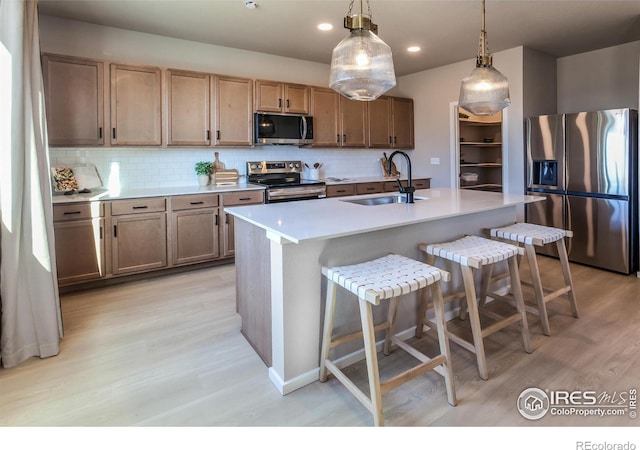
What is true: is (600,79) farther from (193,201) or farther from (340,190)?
(193,201)

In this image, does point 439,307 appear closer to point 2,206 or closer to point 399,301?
point 399,301

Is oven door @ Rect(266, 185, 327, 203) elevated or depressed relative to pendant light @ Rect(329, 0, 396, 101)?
depressed

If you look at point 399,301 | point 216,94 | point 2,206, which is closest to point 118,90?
point 216,94

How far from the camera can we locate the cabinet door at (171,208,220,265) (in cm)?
372

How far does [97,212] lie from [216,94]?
5.84 feet

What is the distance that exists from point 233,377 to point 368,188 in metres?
3.56

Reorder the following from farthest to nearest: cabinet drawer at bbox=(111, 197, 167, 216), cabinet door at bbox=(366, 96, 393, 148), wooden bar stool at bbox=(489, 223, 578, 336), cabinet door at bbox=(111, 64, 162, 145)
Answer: cabinet door at bbox=(366, 96, 393, 148), cabinet door at bbox=(111, 64, 162, 145), cabinet drawer at bbox=(111, 197, 167, 216), wooden bar stool at bbox=(489, 223, 578, 336)

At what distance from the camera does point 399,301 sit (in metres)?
2.33

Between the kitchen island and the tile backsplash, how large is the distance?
2.21 metres

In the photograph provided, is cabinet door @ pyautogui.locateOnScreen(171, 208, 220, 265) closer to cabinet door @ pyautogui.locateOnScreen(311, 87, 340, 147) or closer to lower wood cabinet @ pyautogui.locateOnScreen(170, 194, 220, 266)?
lower wood cabinet @ pyautogui.locateOnScreen(170, 194, 220, 266)

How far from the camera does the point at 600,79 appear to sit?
15.2 ft
